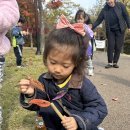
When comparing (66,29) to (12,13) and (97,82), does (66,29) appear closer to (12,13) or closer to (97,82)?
(12,13)

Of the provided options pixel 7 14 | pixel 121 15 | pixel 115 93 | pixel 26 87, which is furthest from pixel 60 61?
pixel 121 15

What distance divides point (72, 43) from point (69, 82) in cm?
29

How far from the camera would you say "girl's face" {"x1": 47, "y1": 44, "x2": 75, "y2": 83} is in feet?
8.99

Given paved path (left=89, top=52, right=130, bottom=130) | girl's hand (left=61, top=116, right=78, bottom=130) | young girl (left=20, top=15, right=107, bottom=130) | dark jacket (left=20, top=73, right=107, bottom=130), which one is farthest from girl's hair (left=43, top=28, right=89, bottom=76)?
paved path (left=89, top=52, right=130, bottom=130)

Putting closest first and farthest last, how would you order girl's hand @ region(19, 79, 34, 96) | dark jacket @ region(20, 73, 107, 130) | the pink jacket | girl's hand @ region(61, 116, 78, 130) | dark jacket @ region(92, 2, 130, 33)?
girl's hand @ region(61, 116, 78, 130)
girl's hand @ region(19, 79, 34, 96)
dark jacket @ region(20, 73, 107, 130)
the pink jacket
dark jacket @ region(92, 2, 130, 33)

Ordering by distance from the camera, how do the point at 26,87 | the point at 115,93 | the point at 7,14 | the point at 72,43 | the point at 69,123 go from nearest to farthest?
the point at 69,123 → the point at 26,87 → the point at 72,43 → the point at 7,14 → the point at 115,93

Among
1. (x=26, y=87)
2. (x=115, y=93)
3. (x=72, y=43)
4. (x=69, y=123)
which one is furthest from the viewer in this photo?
(x=115, y=93)

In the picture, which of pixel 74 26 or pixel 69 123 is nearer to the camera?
pixel 69 123

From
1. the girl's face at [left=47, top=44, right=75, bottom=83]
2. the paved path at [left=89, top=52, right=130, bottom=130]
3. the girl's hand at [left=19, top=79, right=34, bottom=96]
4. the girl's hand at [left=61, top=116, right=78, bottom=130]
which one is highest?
the girl's face at [left=47, top=44, right=75, bottom=83]

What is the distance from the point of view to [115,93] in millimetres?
6832

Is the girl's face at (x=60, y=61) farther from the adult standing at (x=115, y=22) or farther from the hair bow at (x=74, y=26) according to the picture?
the adult standing at (x=115, y=22)

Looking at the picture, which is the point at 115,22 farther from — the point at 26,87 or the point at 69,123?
the point at 69,123

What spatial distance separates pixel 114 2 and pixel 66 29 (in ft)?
22.3

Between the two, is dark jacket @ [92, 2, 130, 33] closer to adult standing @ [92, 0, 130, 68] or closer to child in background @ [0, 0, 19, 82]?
adult standing @ [92, 0, 130, 68]
